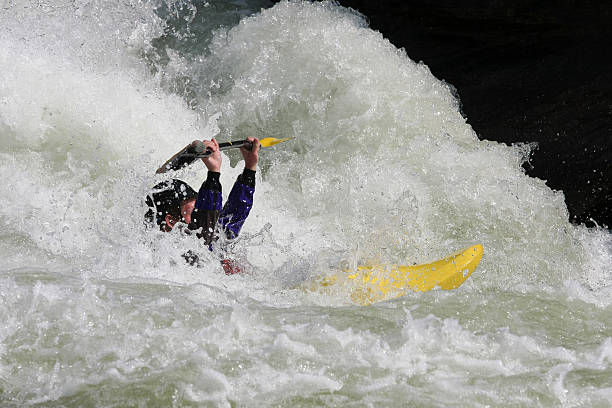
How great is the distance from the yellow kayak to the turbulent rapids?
105mm

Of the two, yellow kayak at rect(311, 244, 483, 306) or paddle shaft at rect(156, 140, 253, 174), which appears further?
Result: paddle shaft at rect(156, 140, 253, 174)

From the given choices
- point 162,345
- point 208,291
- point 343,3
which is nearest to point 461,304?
point 208,291

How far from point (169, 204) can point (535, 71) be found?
3.66m

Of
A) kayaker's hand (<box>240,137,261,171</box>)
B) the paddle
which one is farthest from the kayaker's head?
kayaker's hand (<box>240,137,261,171</box>)

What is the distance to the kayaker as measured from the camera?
346 centimetres

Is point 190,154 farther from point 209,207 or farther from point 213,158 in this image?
point 209,207

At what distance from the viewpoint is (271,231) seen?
4207mm

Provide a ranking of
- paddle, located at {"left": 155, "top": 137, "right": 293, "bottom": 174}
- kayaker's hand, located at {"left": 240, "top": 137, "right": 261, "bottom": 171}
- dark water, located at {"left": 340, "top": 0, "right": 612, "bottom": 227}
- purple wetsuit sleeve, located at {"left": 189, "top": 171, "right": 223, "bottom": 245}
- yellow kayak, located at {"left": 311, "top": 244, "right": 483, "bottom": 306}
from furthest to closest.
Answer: dark water, located at {"left": 340, "top": 0, "right": 612, "bottom": 227}, kayaker's hand, located at {"left": 240, "top": 137, "right": 261, "bottom": 171}, purple wetsuit sleeve, located at {"left": 189, "top": 171, "right": 223, "bottom": 245}, paddle, located at {"left": 155, "top": 137, "right": 293, "bottom": 174}, yellow kayak, located at {"left": 311, "top": 244, "right": 483, "bottom": 306}

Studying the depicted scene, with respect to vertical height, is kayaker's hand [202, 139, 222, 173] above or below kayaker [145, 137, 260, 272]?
above

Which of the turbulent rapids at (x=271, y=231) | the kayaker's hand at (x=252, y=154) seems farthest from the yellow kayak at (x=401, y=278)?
the kayaker's hand at (x=252, y=154)

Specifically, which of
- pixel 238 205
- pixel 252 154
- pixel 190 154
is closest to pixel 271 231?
pixel 238 205

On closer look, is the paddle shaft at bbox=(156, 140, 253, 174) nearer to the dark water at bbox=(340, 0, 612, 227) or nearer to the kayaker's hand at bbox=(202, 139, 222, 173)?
the kayaker's hand at bbox=(202, 139, 222, 173)

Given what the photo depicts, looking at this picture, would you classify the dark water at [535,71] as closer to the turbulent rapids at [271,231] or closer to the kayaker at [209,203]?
the turbulent rapids at [271,231]

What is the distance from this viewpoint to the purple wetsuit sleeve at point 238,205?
11.7 ft
